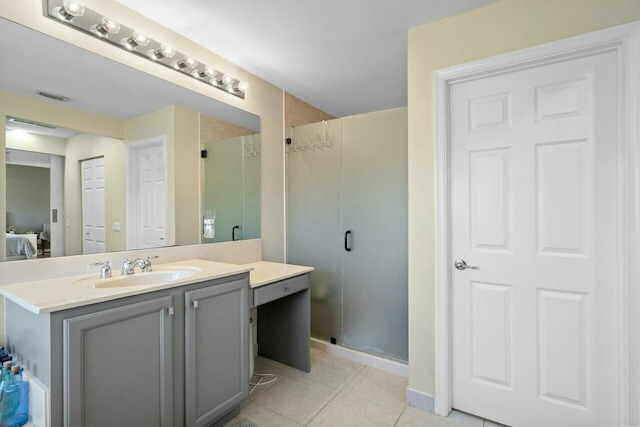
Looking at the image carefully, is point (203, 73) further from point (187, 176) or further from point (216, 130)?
point (187, 176)

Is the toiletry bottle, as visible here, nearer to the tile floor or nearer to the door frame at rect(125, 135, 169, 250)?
the door frame at rect(125, 135, 169, 250)

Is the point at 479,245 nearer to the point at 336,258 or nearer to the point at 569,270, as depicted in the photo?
the point at 569,270

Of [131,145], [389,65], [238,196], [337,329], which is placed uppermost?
[389,65]

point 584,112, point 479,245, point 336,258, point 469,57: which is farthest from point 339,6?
point 336,258

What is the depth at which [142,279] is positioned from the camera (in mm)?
1693

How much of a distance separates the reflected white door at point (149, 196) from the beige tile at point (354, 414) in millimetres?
1477

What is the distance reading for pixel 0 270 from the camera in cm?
140

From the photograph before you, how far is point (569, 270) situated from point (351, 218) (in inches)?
57.9

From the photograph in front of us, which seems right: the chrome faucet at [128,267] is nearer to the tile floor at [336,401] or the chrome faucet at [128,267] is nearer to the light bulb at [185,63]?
the tile floor at [336,401]

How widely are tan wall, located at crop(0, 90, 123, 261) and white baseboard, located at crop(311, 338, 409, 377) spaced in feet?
7.37

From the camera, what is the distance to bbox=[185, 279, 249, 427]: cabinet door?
5.10ft

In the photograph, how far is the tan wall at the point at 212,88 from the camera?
58.8 inches

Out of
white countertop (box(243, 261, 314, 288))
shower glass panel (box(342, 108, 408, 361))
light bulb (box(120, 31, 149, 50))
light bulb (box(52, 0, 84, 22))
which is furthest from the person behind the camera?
shower glass panel (box(342, 108, 408, 361))

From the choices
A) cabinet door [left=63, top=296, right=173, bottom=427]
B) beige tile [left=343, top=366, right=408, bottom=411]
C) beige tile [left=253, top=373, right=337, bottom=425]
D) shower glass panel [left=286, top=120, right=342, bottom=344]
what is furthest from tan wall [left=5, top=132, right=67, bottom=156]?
beige tile [left=343, top=366, right=408, bottom=411]
